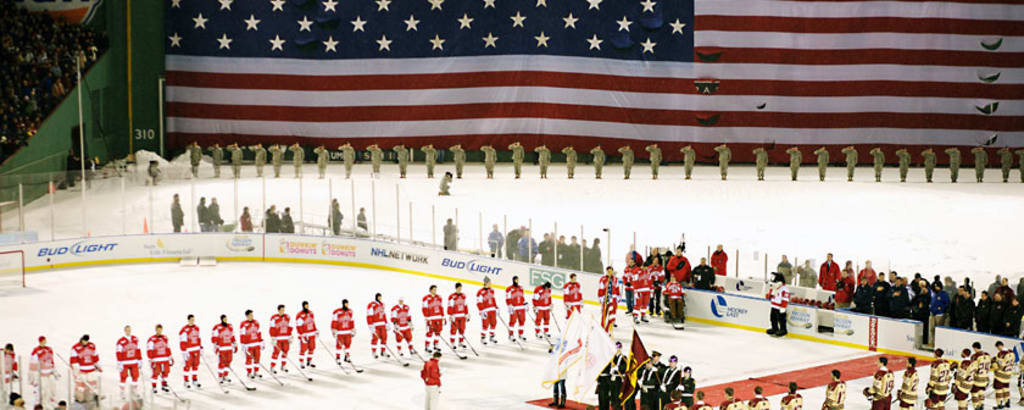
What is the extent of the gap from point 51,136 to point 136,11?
7.65m

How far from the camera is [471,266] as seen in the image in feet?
107

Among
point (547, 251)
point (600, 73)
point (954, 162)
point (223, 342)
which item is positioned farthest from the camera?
point (600, 73)

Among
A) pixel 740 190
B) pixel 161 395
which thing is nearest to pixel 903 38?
pixel 740 190

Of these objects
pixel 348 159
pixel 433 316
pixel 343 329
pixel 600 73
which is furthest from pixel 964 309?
pixel 348 159

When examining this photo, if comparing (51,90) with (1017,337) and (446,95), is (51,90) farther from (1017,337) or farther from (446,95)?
(1017,337)

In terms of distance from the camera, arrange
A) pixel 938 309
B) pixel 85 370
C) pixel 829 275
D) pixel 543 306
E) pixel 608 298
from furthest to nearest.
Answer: pixel 829 275, pixel 608 298, pixel 543 306, pixel 938 309, pixel 85 370

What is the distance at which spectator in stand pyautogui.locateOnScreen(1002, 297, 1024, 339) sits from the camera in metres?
23.9

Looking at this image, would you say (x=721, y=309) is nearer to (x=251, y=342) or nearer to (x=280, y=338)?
(x=280, y=338)

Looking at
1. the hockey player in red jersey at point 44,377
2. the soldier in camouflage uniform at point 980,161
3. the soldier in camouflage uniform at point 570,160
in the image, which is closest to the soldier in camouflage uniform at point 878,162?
the soldier in camouflage uniform at point 980,161

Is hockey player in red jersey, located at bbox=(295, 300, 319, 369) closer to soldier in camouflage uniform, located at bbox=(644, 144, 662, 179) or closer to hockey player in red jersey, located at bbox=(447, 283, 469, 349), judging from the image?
hockey player in red jersey, located at bbox=(447, 283, 469, 349)

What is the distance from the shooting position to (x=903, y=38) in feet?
147

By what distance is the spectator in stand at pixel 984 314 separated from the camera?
2417cm

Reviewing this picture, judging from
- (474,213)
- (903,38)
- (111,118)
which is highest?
(903,38)

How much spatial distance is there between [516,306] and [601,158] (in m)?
18.8
